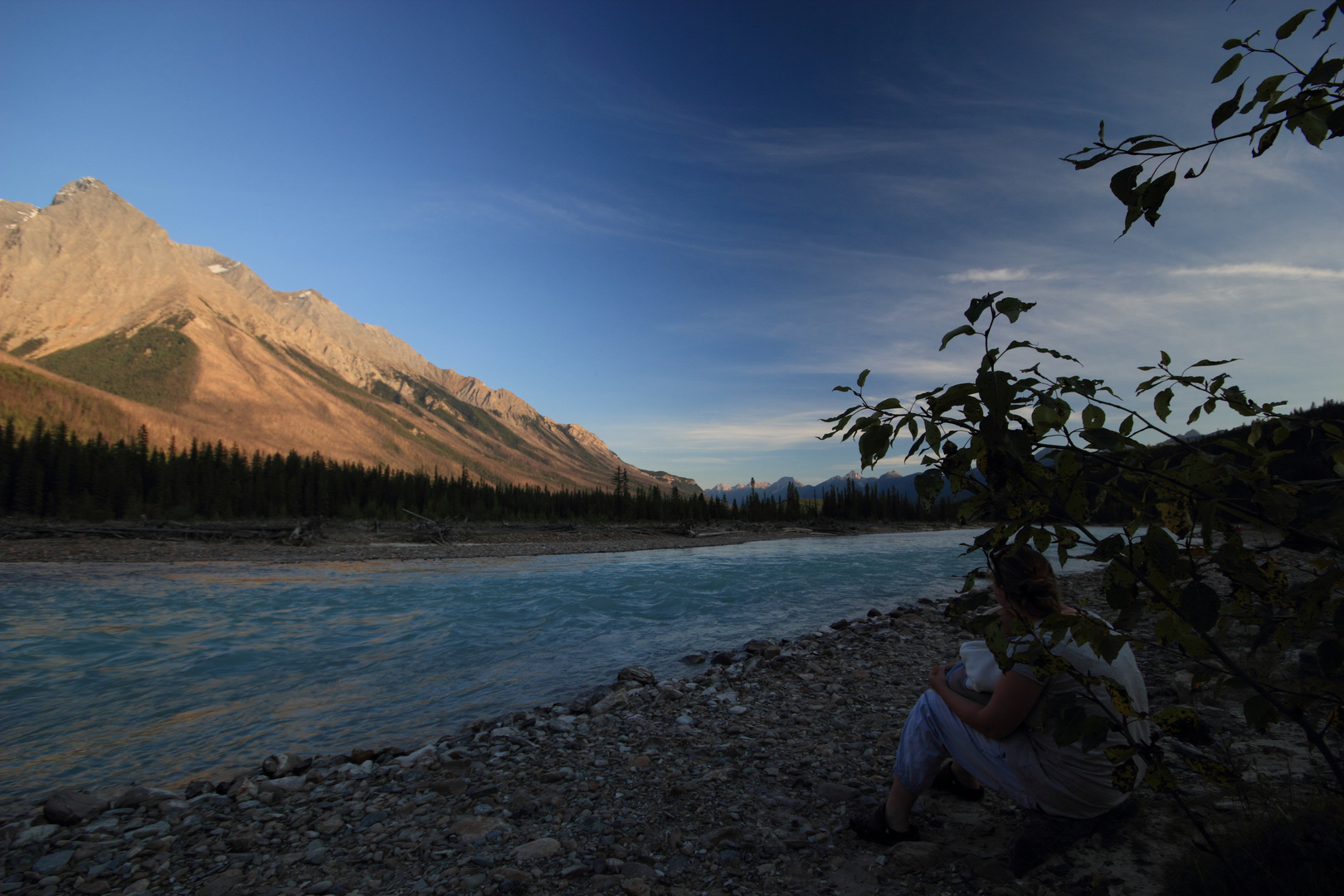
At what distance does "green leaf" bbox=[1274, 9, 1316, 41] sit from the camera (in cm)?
138

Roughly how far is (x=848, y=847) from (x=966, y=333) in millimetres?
3434

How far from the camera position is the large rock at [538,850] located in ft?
11.9

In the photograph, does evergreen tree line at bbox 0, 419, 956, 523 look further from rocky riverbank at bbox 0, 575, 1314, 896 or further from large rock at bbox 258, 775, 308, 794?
large rock at bbox 258, 775, 308, 794

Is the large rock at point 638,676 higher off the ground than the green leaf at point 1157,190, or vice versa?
the green leaf at point 1157,190

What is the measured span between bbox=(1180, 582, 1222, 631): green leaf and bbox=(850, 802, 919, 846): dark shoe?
2723 millimetres

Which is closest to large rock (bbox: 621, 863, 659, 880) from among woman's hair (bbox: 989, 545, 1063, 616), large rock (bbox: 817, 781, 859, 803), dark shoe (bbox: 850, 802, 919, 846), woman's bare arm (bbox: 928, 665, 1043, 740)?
dark shoe (bbox: 850, 802, 919, 846)

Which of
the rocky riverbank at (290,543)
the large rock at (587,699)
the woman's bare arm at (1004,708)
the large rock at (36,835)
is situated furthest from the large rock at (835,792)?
the rocky riverbank at (290,543)

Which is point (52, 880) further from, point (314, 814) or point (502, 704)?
point (502, 704)

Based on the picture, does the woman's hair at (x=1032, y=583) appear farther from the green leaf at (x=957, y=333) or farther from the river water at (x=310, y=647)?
the river water at (x=310, y=647)

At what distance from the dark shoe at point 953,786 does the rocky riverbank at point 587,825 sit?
0.27 ft

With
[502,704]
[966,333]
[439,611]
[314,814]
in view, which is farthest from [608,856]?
[439,611]

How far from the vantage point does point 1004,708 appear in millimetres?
3297

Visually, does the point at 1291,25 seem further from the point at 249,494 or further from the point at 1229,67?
the point at 249,494

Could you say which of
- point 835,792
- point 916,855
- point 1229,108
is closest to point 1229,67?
point 1229,108
